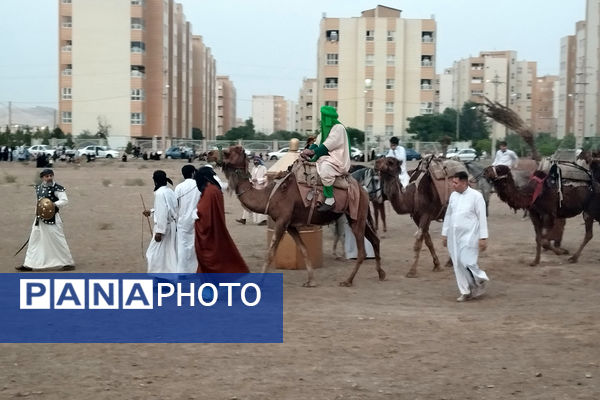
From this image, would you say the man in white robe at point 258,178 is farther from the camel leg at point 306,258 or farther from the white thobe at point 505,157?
the white thobe at point 505,157

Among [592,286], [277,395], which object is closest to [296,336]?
[277,395]

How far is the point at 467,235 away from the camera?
10430mm

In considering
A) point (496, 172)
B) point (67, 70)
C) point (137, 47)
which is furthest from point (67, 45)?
point (496, 172)

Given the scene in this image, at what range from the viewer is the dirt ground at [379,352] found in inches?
256

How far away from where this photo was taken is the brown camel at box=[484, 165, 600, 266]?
13.1 m

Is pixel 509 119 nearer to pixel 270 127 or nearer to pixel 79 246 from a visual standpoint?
pixel 79 246

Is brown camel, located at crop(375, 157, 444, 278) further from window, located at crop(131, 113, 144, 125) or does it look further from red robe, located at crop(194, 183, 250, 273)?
window, located at crop(131, 113, 144, 125)

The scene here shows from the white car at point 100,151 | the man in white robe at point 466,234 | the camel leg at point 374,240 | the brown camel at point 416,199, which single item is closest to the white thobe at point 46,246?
the camel leg at point 374,240

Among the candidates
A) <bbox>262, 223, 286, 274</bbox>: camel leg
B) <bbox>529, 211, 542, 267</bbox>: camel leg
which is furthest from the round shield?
<bbox>529, 211, 542, 267</bbox>: camel leg

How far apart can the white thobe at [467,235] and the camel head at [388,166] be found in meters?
3.08

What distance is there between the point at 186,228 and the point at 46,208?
269cm

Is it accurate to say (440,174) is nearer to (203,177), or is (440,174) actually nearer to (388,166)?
(388,166)

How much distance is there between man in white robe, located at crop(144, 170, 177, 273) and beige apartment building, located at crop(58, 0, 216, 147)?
7273 centimetres

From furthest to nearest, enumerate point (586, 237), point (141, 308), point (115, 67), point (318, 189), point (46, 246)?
1. point (115, 67)
2. point (586, 237)
3. point (46, 246)
4. point (318, 189)
5. point (141, 308)
